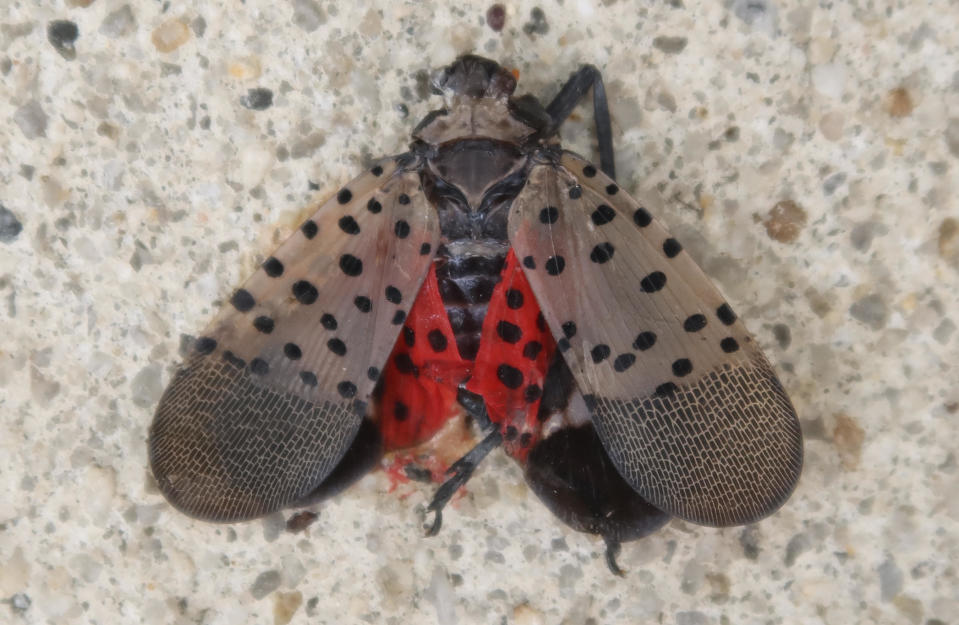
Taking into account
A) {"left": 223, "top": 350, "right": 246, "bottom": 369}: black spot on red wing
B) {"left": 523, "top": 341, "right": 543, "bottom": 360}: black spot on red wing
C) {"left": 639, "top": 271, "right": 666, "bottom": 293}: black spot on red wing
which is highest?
{"left": 639, "top": 271, "right": 666, "bottom": 293}: black spot on red wing

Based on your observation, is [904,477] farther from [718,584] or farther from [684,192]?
[684,192]

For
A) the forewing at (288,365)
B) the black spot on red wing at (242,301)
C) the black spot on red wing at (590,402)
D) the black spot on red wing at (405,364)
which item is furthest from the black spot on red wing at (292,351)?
the black spot on red wing at (590,402)

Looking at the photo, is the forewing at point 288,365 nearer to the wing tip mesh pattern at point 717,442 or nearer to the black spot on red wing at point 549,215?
the black spot on red wing at point 549,215

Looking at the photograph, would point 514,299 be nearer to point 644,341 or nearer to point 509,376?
point 509,376

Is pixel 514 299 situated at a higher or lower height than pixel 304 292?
higher

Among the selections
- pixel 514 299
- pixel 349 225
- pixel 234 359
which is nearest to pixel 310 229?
pixel 349 225

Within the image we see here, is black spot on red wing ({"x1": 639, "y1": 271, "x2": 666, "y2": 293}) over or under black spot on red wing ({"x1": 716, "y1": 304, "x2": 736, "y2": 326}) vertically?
under

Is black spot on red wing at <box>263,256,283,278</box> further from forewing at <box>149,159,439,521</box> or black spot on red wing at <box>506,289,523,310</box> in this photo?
black spot on red wing at <box>506,289,523,310</box>

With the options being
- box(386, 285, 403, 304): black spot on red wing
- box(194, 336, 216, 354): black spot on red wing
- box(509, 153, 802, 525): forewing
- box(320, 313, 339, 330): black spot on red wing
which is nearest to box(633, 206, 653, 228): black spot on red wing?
box(509, 153, 802, 525): forewing
